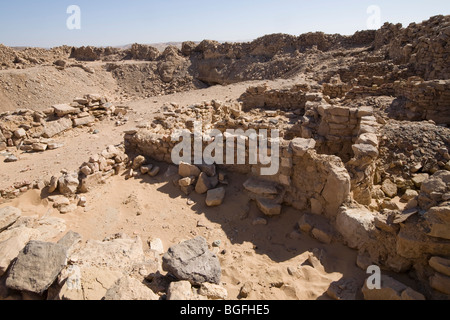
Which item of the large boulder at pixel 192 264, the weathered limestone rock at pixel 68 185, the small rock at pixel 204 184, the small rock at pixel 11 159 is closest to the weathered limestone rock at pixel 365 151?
the small rock at pixel 204 184

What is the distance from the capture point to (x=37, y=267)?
3.32m

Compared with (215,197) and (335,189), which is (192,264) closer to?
(215,197)

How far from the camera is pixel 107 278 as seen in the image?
10.7ft

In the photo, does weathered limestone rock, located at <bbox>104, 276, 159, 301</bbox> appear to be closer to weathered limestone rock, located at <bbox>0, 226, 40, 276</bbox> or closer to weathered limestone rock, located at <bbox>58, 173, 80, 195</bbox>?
weathered limestone rock, located at <bbox>0, 226, 40, 276</bbox>

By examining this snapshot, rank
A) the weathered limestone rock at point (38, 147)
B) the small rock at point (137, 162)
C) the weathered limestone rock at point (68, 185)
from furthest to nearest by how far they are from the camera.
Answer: the weathered limestone rock at point (38, 147), the small rock at point (137, 162), the weathered limestone rock at point (68, 185)

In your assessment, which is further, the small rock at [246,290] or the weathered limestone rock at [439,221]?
the small rock at [246,290]

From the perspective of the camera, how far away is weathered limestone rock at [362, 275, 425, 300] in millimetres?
2822

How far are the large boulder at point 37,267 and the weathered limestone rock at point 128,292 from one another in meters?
0.90

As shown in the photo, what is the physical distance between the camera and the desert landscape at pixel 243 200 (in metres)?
3.27

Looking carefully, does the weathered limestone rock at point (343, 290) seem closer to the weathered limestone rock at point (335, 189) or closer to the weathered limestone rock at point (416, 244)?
the weathered limestone rock at point (416, 244)

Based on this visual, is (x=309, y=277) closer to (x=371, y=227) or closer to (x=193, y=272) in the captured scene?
(x=371, y=227)

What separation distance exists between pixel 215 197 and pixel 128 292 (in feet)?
8.33

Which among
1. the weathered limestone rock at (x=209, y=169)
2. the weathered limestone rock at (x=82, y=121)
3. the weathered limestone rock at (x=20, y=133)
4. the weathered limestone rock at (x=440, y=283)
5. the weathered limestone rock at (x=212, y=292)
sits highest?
the weathered limestone rock at (x=82, y=121)

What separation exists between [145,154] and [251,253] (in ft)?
12.7
